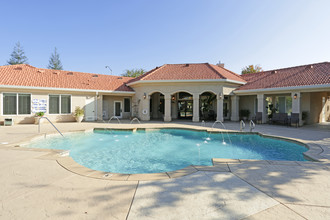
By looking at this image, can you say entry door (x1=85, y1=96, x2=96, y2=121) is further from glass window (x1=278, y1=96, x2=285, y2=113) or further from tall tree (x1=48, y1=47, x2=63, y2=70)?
tall tree (x1=48, y1=47, x2=63, y2=70)

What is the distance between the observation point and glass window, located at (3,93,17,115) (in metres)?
13.3

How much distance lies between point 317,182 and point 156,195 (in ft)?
10.9

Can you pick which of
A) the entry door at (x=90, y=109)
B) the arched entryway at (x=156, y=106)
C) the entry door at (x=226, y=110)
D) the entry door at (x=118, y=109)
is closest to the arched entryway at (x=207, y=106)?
the entry door at (x=226, y=110)

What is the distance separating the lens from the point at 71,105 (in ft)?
51.7

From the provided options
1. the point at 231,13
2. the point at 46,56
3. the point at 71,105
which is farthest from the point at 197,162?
the point at 46,56

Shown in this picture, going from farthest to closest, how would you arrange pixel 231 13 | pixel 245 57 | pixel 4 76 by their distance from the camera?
pixel 245 57, pixel 4 76, pixel 231 13

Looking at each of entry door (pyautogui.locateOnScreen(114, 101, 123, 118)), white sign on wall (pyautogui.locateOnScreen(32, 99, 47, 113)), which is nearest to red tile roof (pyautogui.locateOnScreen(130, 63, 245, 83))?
entry door (pyautogui.locateOnScreen(114, 101, 123, 118))

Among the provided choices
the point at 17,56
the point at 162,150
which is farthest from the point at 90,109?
the point at 17,56

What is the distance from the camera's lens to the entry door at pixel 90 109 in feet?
54.1

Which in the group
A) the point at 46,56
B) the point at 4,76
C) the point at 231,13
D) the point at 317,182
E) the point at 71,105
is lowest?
the point at 317,182

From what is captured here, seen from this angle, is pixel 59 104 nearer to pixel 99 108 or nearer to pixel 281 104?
pixel 99 108

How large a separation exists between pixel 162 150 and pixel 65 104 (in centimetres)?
1236

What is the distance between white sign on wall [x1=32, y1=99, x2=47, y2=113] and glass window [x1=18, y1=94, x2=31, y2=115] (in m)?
0.37

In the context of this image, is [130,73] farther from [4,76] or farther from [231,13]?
[231,13]
